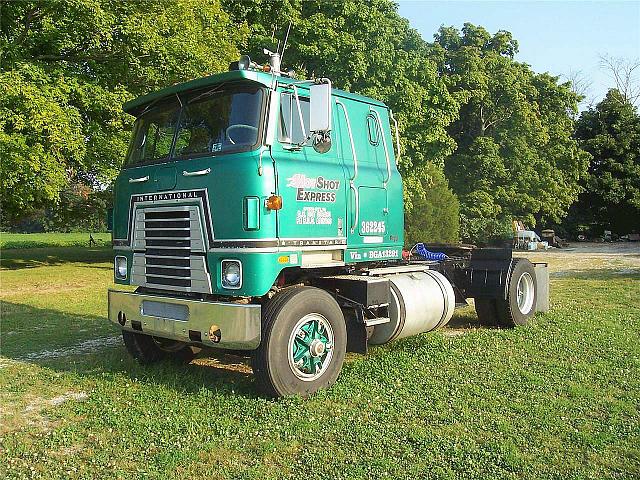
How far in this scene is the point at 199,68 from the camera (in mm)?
17359

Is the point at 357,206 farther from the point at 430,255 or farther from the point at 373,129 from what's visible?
the point at 430,255

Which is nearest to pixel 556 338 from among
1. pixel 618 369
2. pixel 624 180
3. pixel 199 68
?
pixel 618 369

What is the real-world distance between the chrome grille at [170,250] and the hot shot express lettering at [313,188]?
1.02 m

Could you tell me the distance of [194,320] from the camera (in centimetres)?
610

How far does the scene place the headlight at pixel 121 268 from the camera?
23.5 feet

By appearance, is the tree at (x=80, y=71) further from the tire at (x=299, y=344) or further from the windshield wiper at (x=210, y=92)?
the tire at (x=299, y=344)

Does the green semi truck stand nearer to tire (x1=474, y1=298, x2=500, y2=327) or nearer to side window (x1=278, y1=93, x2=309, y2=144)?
side window (x1=278, y1=93, x2=309, y2=144)

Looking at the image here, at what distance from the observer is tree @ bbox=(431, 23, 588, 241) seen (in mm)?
33656

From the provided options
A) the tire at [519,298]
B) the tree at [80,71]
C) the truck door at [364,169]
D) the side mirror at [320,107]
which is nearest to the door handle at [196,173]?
the side mirror at [320,107]

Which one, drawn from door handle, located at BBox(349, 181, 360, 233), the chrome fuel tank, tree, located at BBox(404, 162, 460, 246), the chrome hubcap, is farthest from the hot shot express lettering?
tree, located at BBox(404, 162, 460, 246)

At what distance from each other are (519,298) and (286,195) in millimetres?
5659

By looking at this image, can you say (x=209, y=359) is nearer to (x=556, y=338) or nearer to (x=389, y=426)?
(x=389, y=426)

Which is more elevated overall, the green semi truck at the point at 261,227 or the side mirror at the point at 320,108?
the side mirror at the point at 320,108

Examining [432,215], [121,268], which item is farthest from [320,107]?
[432,215]
